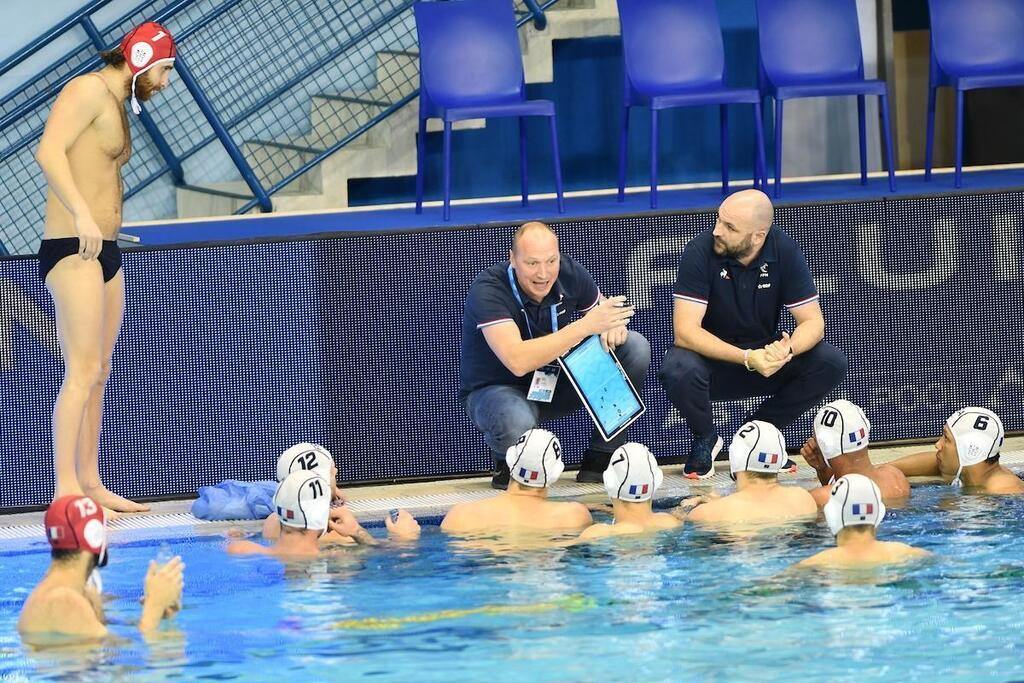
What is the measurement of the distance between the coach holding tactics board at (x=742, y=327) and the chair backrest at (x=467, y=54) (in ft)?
9.84

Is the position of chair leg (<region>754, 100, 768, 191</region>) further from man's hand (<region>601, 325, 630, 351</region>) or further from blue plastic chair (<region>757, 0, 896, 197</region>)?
man's hand (<region>601, 325, 630, 351</region>)

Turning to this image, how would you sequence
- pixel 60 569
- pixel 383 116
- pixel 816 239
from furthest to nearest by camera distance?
pixel 383 116 → pixel 816 239 → pixel 60 569

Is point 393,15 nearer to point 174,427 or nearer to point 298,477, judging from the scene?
point 174,427

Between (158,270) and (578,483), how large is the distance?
6.83 ft

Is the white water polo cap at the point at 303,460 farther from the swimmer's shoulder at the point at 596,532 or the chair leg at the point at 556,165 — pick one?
the chair leg at the point at 556,165

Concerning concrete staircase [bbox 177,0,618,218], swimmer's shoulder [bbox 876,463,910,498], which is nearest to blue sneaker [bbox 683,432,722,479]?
swimmer's shoulder [bbox 876,463,910,498]

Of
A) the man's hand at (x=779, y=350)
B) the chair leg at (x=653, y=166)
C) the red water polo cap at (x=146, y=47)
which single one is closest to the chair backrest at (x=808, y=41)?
the chair leg at (x=653, y=166)

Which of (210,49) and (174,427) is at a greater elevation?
(210,49)

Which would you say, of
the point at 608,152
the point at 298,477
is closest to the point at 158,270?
the point at 298,477

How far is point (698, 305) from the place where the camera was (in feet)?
23.6

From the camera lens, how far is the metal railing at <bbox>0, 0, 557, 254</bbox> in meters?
10.5

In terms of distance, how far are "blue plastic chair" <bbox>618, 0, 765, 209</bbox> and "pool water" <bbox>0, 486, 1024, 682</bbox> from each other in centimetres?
429

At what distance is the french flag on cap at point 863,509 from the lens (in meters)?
5.25

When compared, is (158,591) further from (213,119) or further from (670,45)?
(670,45)
